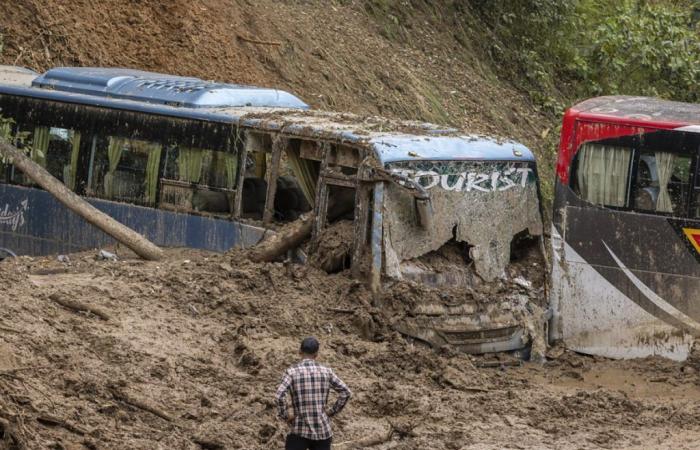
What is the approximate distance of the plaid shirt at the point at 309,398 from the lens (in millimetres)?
8750

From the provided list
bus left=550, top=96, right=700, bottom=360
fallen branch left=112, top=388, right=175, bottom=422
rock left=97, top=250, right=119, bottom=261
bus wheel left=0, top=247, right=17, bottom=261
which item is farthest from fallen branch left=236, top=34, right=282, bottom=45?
fallen branch left=112, top=388, right=175, bottom=422

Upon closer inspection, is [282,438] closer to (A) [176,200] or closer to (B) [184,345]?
(B) [184,345]

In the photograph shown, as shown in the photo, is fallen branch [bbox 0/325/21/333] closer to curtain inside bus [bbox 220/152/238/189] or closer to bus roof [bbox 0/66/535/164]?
bus roof [bbox 0/66/535/164]

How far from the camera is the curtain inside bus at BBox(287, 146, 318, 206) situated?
46.3 ft

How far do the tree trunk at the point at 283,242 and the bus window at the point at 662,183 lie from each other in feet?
11.0

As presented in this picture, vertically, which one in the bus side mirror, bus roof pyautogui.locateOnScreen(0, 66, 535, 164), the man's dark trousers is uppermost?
bus roof pyautogui.locateOnScreen(0, 66, 535, 164)

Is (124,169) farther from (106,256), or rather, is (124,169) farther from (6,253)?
(6,253)

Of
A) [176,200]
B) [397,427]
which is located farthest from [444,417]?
[176,200]

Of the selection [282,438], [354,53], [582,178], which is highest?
[354,53]

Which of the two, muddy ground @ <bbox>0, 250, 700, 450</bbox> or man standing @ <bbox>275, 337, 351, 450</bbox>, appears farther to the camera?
muddy ground @ <bbox>0, 250, 700, 450</bbox>

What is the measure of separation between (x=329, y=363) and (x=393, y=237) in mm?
1545

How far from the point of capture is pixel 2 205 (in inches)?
634

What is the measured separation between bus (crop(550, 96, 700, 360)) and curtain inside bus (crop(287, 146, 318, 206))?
2504 millimetres

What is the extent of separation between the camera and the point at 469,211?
13812 millimetres
